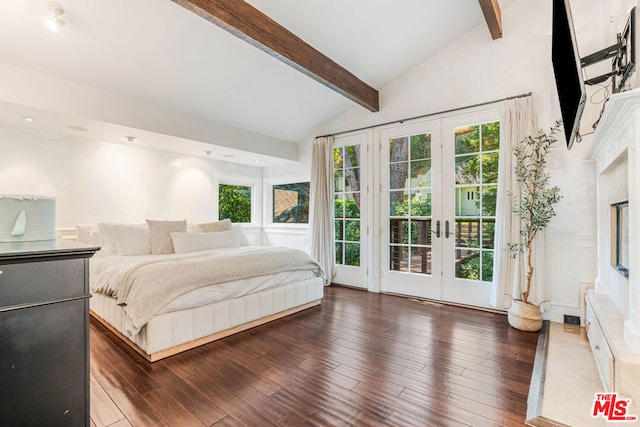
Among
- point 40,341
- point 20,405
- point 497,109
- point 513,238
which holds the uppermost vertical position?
point 497,109

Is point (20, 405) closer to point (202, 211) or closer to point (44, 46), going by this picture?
point (44, 46)

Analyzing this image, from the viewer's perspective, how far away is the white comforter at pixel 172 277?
2332 mm

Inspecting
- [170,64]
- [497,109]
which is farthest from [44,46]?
[497,109]

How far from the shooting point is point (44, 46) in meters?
2.59

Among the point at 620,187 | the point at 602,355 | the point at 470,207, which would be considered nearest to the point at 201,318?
the point at 602,355

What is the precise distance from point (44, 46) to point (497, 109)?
4.41 m

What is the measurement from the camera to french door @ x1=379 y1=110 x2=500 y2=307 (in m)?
3.59

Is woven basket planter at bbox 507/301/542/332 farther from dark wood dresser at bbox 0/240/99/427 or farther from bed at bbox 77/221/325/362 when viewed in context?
dark wood dresser at bbox 0/240/99/427

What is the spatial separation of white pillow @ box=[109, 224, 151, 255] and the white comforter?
201 millimetres

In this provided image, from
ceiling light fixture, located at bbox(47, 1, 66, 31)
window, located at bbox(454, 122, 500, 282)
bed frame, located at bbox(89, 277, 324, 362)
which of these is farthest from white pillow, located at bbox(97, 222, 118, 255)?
window, located at bbox(454, 122, 500, 282)

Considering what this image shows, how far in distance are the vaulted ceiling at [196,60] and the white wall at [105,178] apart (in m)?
0.27

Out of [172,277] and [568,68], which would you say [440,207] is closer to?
[568,68]

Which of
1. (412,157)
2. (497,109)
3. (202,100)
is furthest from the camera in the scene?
(412,157)

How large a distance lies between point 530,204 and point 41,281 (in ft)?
11.9
